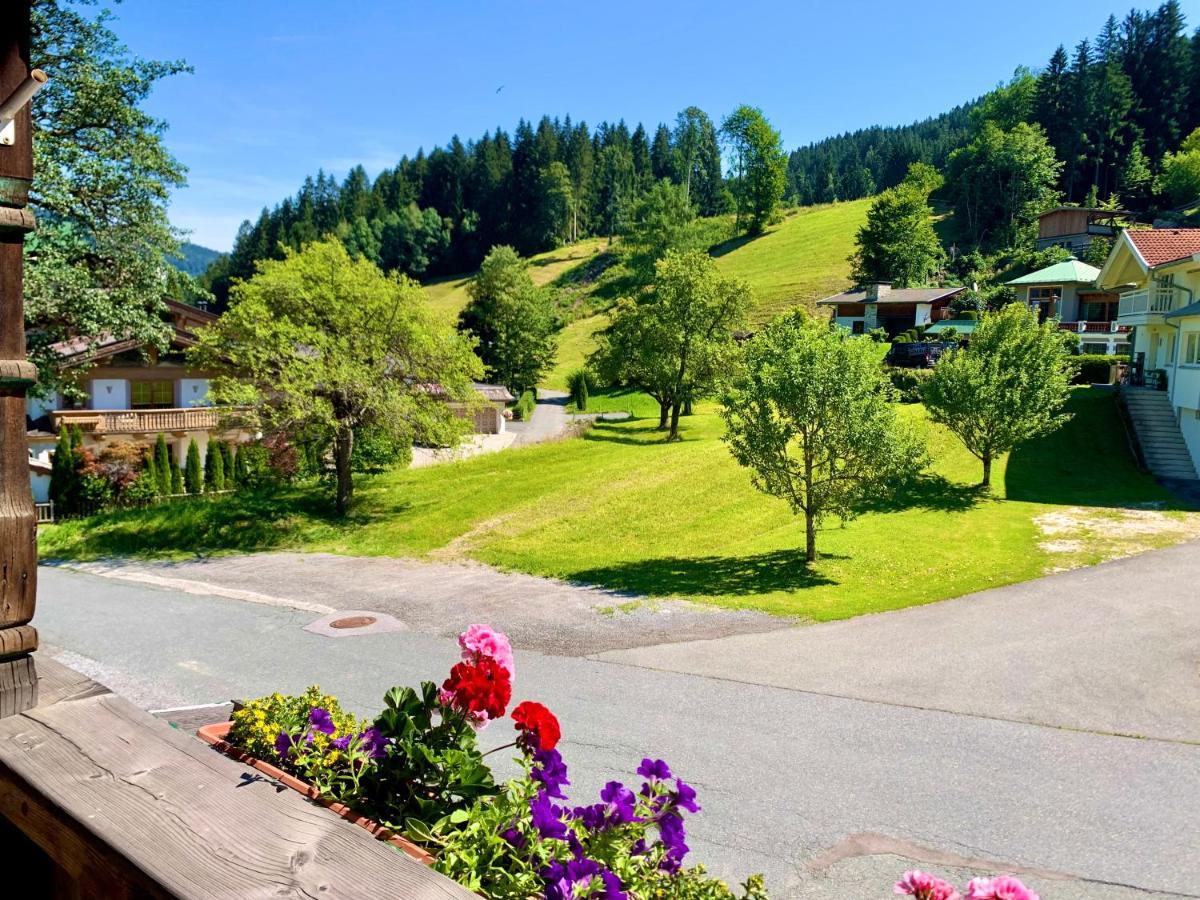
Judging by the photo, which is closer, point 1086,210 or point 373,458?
point 373,458

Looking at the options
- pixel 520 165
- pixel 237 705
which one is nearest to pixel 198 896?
pixel 237 705

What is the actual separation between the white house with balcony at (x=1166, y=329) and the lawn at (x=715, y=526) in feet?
5.26

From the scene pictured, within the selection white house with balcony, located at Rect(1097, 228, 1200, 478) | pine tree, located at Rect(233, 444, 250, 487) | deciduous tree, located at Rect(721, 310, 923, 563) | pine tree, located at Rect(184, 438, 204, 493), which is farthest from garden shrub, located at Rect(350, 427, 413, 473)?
white house with balcony, located at Rect(1097, 228, 1200, 478)

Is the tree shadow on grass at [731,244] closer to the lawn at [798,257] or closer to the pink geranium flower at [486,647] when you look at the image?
the lawn at [798,257]

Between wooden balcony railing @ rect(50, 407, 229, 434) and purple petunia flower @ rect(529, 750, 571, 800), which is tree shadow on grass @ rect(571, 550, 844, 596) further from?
wooden balcony railing @ rect(50, 407, 229, 434)

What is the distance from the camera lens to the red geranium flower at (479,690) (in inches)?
118

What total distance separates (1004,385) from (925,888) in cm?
2582

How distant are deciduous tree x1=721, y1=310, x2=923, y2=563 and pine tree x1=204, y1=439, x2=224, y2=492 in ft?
73.0

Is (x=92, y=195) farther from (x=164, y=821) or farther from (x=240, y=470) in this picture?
(x=164, y=821)

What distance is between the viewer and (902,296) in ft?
216

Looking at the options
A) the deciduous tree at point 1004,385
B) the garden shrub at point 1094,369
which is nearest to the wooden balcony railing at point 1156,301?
the garden shrub at point 1094,369

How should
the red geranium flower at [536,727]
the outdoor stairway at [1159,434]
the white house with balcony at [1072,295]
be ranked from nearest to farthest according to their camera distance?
the red geranium flower at [536,727], the outdoor stairway at [1159,434], the white house with balcony at [1072,295]

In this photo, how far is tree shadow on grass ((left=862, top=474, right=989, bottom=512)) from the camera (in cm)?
2414

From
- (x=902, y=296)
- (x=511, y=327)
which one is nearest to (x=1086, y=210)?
(x=902, y=296)
